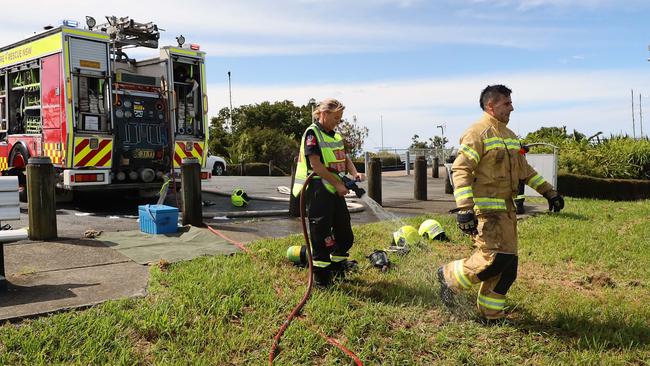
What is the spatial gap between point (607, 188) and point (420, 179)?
4.25m

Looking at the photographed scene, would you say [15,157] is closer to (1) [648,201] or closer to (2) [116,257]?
(2) [116,257]

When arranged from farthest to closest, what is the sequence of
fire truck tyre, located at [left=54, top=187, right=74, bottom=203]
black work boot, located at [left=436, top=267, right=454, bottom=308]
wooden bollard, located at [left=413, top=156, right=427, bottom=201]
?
wooden bollard, located at [left=413, top=156, right=427, bottom=201] → fire truck tyre, located at [left=54, top=187, right=74, bottom=203] → black work boot, located at [left=436, top=267, right=454, bottom=308]

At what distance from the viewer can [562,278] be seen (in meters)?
5.38

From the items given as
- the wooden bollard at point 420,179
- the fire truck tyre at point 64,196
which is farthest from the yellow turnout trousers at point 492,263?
the wooden bollard at point 420,179

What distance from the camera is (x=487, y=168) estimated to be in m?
3.98

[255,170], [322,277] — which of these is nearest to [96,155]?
[322,277]

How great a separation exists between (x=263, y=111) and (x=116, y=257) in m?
38.5

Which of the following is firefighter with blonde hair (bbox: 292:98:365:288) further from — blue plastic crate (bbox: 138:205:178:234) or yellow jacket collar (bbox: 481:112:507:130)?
blue plastic crate (bbox: 138:205:178:234)

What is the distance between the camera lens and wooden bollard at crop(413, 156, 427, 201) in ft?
41.3

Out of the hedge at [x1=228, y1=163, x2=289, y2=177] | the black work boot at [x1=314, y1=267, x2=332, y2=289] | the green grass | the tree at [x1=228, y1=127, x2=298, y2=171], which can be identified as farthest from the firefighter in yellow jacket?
the tree at [x1=228, y1=127, x2=298, y2=171]

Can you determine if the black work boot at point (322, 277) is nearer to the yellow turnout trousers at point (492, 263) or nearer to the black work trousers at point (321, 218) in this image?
the black work trousers at point (321, 218)

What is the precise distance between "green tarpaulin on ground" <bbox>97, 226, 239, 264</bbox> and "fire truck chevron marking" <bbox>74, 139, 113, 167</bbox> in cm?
251

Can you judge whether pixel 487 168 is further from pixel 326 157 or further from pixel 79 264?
pixel 79 264

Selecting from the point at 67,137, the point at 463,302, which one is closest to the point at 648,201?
the point at 463,302
